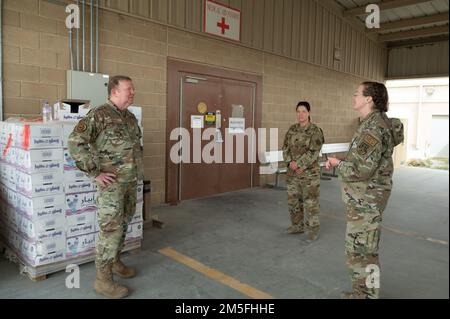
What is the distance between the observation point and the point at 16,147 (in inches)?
113

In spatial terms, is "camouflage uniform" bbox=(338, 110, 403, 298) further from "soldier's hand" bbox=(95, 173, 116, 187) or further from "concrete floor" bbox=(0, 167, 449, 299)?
"soldier's hand" bbox=(95, 173, 116, 187)

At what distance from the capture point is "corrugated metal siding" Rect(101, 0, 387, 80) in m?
5.12

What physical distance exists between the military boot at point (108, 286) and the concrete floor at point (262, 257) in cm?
7

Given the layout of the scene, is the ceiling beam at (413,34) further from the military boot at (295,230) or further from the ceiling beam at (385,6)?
the military boot at (295,230)

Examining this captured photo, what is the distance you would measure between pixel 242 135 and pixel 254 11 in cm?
235

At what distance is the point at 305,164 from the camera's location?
381 centimetres

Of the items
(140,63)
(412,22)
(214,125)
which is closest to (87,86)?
(140,63)

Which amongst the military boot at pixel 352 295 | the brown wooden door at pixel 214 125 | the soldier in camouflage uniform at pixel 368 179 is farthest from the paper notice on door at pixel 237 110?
the military boot at pixel 352 295

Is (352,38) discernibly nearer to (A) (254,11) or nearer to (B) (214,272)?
(A) (254,11)

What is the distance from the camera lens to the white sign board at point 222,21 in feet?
18.7

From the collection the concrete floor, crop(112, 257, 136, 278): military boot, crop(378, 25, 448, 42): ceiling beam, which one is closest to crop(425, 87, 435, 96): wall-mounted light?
crop(378, 25, 448, 42): ceiling beam

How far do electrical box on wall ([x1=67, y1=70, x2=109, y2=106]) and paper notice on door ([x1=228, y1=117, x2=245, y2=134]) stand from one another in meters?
2.57

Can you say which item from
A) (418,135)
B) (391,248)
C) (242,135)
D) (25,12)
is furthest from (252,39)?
(418,135)

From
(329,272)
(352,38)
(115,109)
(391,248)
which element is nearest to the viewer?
(115,109)
